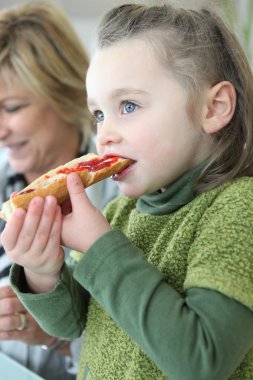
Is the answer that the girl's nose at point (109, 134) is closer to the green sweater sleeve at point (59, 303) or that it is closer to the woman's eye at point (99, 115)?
the woman's eye at point (99, 115)

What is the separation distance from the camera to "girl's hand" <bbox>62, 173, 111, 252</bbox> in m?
0.73

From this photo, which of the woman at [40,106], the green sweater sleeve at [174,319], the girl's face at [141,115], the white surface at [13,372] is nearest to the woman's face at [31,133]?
the woman at [40,106]

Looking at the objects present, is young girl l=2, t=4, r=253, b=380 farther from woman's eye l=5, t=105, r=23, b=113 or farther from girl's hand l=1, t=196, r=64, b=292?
woman's eye l=5, t=105, r=23, b=113

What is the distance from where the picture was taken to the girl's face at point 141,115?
30.3 inches

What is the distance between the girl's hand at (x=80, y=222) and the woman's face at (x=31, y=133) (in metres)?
0.78

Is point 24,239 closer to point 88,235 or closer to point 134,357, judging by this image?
point 88,235

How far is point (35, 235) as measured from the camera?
0.74 meters

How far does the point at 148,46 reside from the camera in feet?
2.58

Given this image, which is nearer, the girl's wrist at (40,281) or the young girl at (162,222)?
the young girl at (162,222)

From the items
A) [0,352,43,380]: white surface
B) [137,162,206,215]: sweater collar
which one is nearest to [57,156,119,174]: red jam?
[137,162,206,215]: sweater collar

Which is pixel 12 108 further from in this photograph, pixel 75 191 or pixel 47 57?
pixel 75 191

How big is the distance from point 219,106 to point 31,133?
2.70 feet

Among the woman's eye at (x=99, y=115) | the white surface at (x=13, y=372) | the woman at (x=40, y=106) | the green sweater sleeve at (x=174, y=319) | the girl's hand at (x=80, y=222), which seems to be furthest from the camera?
the woman at (x=40, y=106)

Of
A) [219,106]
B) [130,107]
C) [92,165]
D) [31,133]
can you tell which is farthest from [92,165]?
[31,133]
